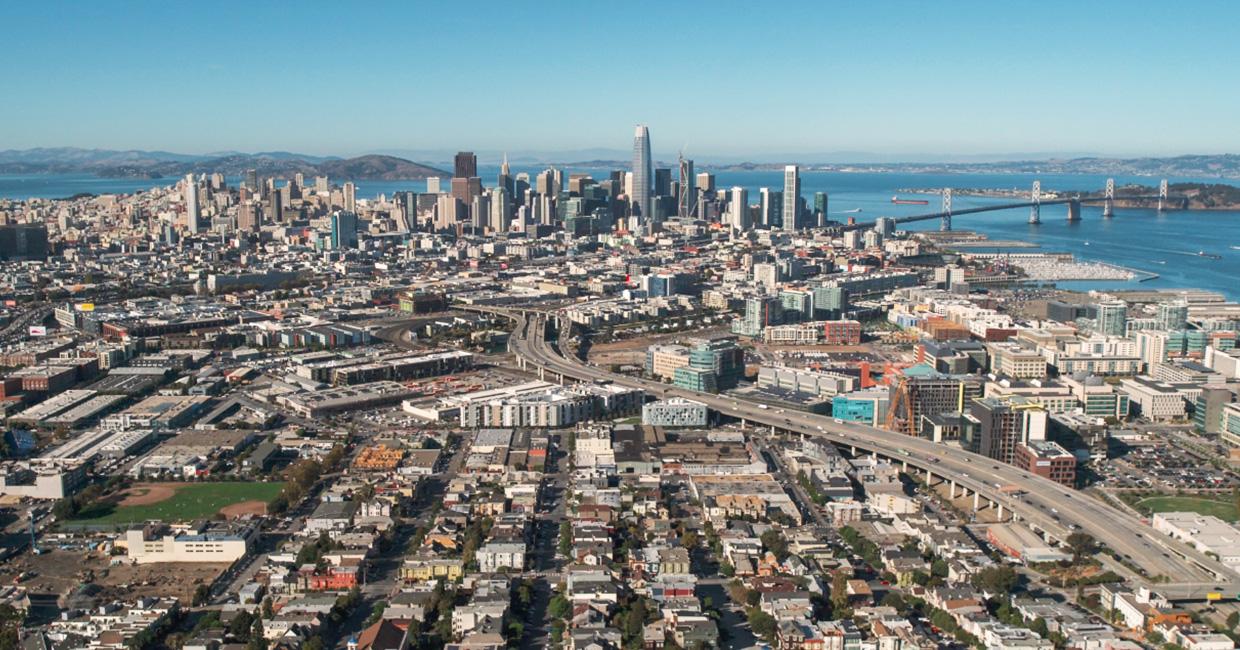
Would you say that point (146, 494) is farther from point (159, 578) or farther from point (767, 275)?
point (767, 275)

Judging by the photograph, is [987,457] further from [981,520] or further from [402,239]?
[402,239]

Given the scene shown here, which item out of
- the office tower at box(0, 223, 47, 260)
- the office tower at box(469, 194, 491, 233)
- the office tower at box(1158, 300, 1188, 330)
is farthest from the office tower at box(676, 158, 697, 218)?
the office tower at box(1158, 300, 1188, 330)

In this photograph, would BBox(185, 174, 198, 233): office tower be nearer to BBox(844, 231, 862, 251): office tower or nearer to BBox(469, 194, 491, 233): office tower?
BBox(469, 194, 491, 233): office tower

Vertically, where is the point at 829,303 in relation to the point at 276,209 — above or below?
below

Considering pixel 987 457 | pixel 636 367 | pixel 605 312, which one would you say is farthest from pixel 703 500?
pixel 605 312

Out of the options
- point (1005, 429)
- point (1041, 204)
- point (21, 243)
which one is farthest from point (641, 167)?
point (1005, 429)

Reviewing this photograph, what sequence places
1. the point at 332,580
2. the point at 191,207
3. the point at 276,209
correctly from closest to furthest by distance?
the point at 332,580, the point at 191,207, the point at 276,209

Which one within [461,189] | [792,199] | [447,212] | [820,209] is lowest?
[447,212]
